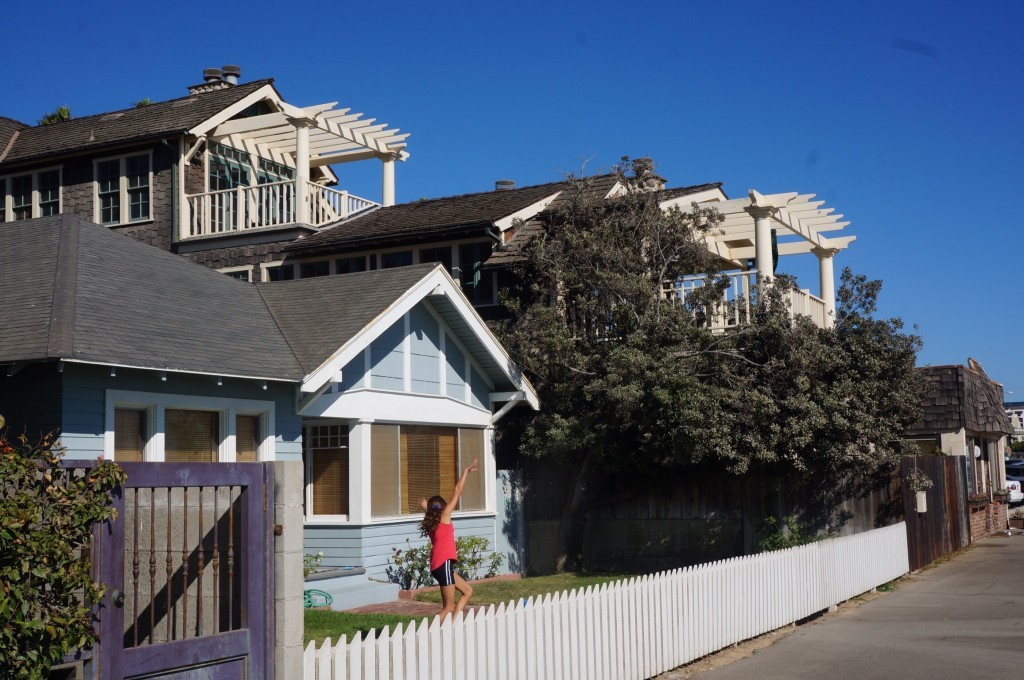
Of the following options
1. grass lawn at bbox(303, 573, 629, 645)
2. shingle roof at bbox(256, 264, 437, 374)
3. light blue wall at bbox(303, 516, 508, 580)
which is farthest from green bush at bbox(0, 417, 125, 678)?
light blue wall at bbox(303, 516, 508, 580)

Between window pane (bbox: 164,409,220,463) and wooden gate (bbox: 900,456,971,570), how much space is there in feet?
40.0

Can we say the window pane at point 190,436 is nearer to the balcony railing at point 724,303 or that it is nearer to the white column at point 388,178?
the balcony railing at point 724,303

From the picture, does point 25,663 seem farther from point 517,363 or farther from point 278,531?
point 517,363

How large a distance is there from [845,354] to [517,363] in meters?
5.55

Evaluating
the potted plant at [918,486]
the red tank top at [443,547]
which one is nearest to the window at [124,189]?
the red tank top at [443,547]

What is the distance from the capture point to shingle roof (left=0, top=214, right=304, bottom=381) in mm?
13047

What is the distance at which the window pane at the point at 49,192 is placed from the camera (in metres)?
27.0

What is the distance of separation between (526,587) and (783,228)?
389 inches

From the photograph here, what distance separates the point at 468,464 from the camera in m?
19.3

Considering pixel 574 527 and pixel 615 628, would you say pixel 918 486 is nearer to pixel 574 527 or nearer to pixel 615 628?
pixel 574 527

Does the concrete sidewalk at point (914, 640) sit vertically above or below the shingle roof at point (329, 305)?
below

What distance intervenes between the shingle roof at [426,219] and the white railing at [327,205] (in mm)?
537

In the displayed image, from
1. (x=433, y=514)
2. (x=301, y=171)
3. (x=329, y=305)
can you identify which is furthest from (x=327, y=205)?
(x=433, y=514)

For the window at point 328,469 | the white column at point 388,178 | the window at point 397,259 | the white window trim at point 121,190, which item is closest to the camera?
the window at point 328,469
